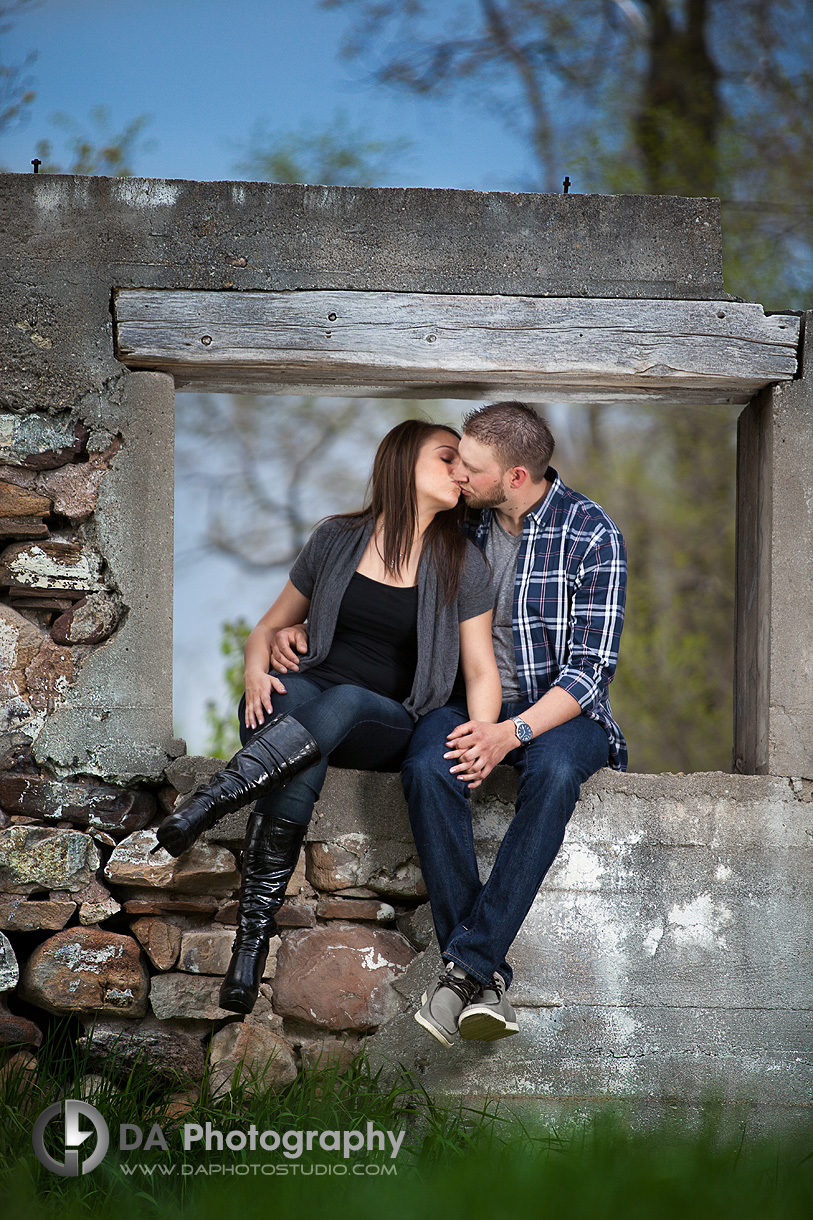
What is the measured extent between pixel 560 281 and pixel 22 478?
5.29 feet

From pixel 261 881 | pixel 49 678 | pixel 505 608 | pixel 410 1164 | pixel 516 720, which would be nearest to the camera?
pixel 410 1164

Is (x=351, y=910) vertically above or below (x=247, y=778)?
below

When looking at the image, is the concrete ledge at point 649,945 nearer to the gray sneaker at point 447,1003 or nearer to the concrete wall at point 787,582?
the concrete wall at point 787,582

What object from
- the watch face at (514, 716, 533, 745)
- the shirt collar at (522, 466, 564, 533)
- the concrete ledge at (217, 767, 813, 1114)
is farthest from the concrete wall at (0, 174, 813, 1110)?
the shirt collar at (522, 466, 564, 533)

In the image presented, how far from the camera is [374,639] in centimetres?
299

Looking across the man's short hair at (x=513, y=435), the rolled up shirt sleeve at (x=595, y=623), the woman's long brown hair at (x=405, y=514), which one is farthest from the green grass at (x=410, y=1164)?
the man's short hair at (x=513, y=435)

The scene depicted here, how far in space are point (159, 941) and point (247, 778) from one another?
677 mm

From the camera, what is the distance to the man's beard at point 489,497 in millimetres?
3029

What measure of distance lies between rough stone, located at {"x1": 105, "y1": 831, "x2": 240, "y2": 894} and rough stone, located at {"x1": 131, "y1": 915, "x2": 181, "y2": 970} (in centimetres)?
10

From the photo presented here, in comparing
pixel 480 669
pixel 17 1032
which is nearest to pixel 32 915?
Answer: pixel 17 1032

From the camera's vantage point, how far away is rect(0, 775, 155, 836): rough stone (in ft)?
9.49

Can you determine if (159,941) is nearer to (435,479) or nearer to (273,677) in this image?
(273,677)

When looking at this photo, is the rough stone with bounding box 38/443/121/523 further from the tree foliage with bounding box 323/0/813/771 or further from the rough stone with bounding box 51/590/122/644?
the tree foliage with bounding box 323/0/813/771

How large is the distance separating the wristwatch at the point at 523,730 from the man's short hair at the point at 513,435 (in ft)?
2.41
